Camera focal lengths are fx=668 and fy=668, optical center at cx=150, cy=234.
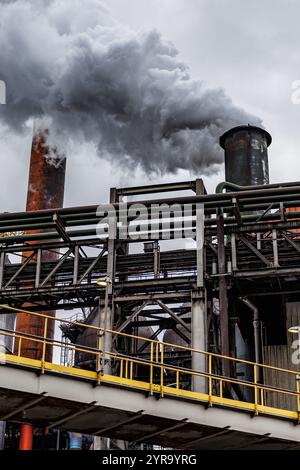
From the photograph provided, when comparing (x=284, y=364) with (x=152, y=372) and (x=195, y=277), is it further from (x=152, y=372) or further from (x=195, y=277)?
(x=152, y=372)

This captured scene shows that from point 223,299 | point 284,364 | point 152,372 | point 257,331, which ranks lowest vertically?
point 152,372

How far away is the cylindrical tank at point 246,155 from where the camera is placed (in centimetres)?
2847

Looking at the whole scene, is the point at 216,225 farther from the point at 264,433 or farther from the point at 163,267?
the point at 264,433

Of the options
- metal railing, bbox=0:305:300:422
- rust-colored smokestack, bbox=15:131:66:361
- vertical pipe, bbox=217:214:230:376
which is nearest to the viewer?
metal railing, bbox=0:305:300:422

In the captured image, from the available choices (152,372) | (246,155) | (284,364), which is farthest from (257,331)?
(246,155)

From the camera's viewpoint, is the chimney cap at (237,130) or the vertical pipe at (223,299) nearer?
the vertical pipe at (223,299)

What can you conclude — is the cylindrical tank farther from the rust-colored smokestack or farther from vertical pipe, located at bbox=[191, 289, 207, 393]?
the rust-colored smokestack

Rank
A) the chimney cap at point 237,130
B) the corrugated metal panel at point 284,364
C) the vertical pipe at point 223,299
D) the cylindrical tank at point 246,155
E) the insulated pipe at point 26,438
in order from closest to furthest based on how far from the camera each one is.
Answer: the vertical pipe at point 223,299 → the corrugated metal panel at point 284,364 → the chimney cap at point 237,130 → the cylindrical tank at point 246,155 → the insulated pipe at point 26,438

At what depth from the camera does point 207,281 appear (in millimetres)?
21406

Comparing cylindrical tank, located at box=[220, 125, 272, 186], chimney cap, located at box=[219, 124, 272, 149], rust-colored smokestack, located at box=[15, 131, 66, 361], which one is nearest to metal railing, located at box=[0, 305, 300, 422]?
cylindrical tank, located at box=[220, 125, 272, 186]

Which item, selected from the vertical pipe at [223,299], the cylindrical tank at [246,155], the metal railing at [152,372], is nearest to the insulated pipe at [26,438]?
the metal railing at [152,372]

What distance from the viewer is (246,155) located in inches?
1137

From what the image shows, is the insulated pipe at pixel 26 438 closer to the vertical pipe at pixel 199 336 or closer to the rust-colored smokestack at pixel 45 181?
the rust-colored smokestack at pixel 45 181

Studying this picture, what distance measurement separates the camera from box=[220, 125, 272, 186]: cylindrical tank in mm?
28469
